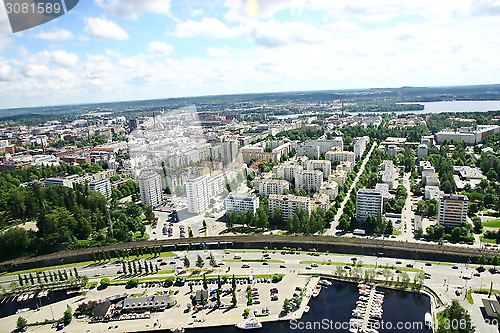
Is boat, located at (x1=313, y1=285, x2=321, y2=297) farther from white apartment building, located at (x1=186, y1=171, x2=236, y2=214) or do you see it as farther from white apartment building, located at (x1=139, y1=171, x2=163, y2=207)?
white apartment building, located at (x1=139, y1=171, x2=163, y2=207)

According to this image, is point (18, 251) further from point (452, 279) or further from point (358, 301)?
point (452, 279)

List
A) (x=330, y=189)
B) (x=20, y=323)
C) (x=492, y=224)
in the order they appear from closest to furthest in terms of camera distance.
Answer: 1. (x=20, y=323)
2. (x=492, y=224)
3. (x=330, y=189)

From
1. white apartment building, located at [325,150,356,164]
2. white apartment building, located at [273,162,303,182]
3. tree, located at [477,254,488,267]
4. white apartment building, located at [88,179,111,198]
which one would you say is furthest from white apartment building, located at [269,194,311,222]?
white apartment building, located at [88,179,111,198]

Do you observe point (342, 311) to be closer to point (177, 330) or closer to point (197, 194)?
point (177, 330)

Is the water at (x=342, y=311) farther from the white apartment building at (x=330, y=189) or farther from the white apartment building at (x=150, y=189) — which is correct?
the white apartment building at (x=150, y=189)

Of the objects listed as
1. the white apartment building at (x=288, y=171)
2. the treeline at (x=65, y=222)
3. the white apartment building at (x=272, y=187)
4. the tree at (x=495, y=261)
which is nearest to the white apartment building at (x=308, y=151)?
the white apartment building at (x=288, y=171)

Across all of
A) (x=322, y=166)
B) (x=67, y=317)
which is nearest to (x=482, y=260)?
(x=322, y=166)

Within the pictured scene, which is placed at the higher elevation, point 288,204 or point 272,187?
point 272,187
